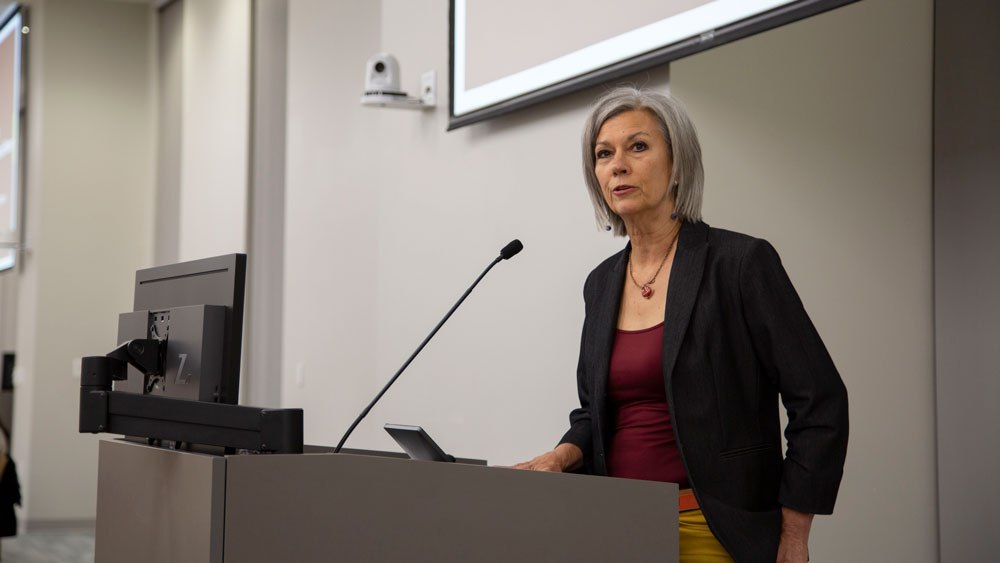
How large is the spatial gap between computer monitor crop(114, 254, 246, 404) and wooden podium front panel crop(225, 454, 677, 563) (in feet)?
1.17

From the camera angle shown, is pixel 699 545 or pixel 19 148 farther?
pixel 19 148

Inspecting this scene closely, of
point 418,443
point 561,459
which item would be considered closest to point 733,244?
point 561,459

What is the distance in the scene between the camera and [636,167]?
77.9 inches

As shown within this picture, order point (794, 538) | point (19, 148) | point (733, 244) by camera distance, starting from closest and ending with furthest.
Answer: point (794, 538) → point (733, 244) → point (19, 148)

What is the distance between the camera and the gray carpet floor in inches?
243

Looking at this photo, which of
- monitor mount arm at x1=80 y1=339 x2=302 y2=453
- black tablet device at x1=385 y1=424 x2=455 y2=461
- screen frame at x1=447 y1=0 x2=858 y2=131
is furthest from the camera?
screen frame at x1=447 y1=0 x2=858 y2=131

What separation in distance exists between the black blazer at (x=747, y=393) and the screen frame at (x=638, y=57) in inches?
29.3

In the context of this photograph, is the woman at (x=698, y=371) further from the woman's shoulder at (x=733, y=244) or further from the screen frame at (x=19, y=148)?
the screen frame at (x=19, y=148)

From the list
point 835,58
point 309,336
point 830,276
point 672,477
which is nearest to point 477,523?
point 672,477

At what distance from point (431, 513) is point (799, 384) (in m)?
0.68

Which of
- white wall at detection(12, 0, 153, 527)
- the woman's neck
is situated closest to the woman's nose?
the woman's neck

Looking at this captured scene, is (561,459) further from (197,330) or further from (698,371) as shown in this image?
(197,330)

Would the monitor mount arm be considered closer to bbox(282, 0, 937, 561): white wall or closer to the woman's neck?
the woman's neck

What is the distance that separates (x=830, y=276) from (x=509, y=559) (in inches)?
61.1
